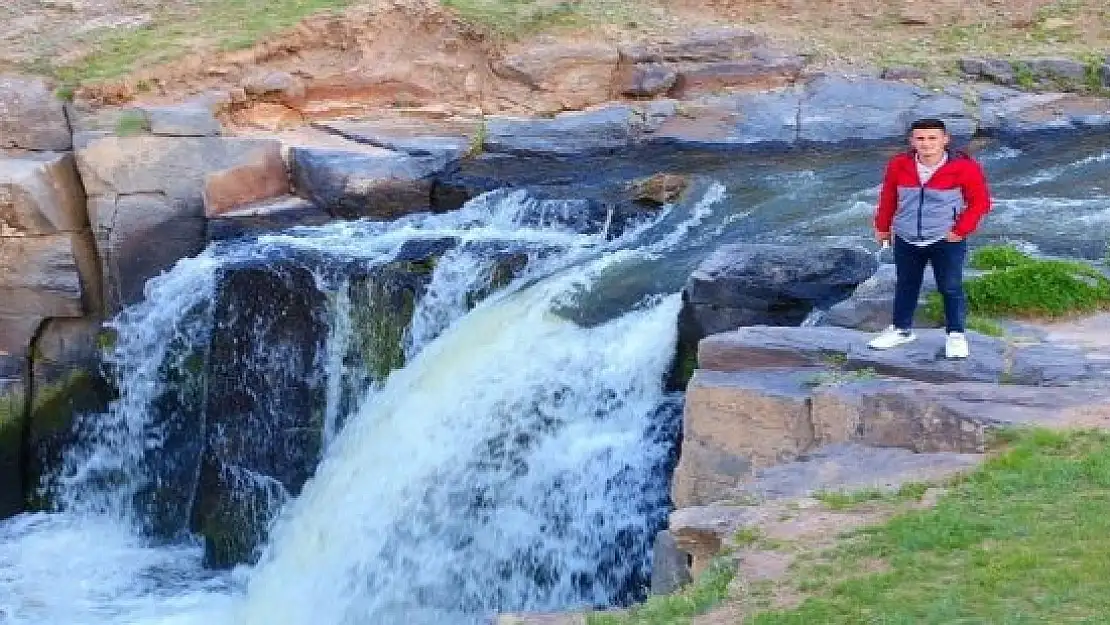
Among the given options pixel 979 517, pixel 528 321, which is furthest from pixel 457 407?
pixel 979 517

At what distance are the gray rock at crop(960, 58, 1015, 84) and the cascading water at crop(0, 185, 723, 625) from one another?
13.0ft

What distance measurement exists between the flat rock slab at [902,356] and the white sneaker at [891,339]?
4cm

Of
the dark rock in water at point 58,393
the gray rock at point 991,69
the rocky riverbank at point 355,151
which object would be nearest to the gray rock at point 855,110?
the rocky riverbank at point 355,151

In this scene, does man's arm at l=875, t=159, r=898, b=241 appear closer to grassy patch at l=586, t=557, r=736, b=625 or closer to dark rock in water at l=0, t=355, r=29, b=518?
grassy patch at l=586, t=557, r=736, b=625

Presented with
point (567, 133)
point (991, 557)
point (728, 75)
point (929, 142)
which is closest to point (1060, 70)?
point (728, 75)

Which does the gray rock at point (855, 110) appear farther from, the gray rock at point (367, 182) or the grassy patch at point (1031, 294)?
the grassy patch at point (1031, 294)

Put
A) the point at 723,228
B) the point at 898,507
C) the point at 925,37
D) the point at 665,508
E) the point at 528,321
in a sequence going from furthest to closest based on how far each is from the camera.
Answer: the point at 925,37
the point at 723,228
the point at 528,321
the point at 665,508
the point at 898,507

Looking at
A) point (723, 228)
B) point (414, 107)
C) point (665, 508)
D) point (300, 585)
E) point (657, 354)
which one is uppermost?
point (414, 107)

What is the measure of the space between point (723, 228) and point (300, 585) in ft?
14.5

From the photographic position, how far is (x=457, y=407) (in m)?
9.19

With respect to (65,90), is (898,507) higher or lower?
lower

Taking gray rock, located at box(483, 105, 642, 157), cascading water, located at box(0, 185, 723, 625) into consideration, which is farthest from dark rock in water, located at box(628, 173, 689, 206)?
gray rock, located at box(483, 105, 642, 157)

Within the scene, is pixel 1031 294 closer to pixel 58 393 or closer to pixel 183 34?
pixel 58 393

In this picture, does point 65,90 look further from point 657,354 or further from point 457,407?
point 657,354
